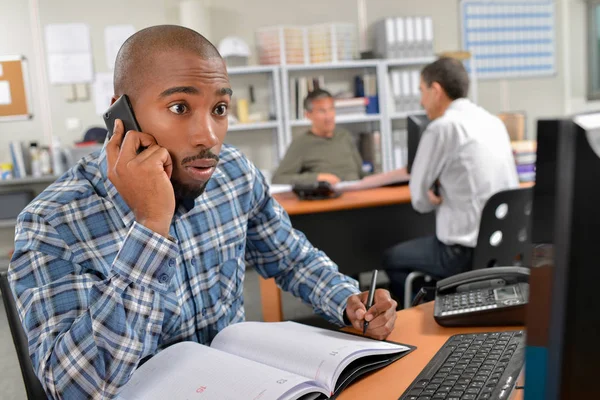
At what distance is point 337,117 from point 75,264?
13.5ft

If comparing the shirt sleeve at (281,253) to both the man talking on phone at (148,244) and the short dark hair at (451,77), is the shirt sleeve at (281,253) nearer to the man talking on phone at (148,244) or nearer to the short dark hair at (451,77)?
the man talking on phone at (148,244)

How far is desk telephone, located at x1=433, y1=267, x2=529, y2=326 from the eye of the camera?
3.43 ft

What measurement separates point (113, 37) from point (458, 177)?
11.8 ft

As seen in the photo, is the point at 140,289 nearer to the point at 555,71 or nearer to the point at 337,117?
the point at 337,117

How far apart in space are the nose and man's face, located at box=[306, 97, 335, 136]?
3120 mm

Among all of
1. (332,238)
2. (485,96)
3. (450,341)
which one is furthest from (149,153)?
(485,96)

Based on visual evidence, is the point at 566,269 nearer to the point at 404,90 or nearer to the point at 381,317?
the point at 381,317

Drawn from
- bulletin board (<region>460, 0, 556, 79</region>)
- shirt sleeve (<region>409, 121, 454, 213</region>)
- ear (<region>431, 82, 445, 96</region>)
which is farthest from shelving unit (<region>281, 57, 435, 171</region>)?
shirt sleeve (<region>409, 121, 454, 213</region>)

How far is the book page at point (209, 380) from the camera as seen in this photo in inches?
30.3

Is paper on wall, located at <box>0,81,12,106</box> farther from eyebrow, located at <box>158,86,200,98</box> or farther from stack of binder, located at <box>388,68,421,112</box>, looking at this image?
eyebrow, located at <box>158,86,200,98</box>

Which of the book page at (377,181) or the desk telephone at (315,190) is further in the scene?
the book page at (377,181)

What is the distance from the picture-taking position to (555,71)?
5.80 m

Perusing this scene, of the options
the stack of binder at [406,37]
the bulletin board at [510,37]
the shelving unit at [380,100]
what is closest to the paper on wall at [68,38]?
the shelving unit at [380,100]

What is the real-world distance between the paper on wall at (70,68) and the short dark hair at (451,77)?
3.27m
